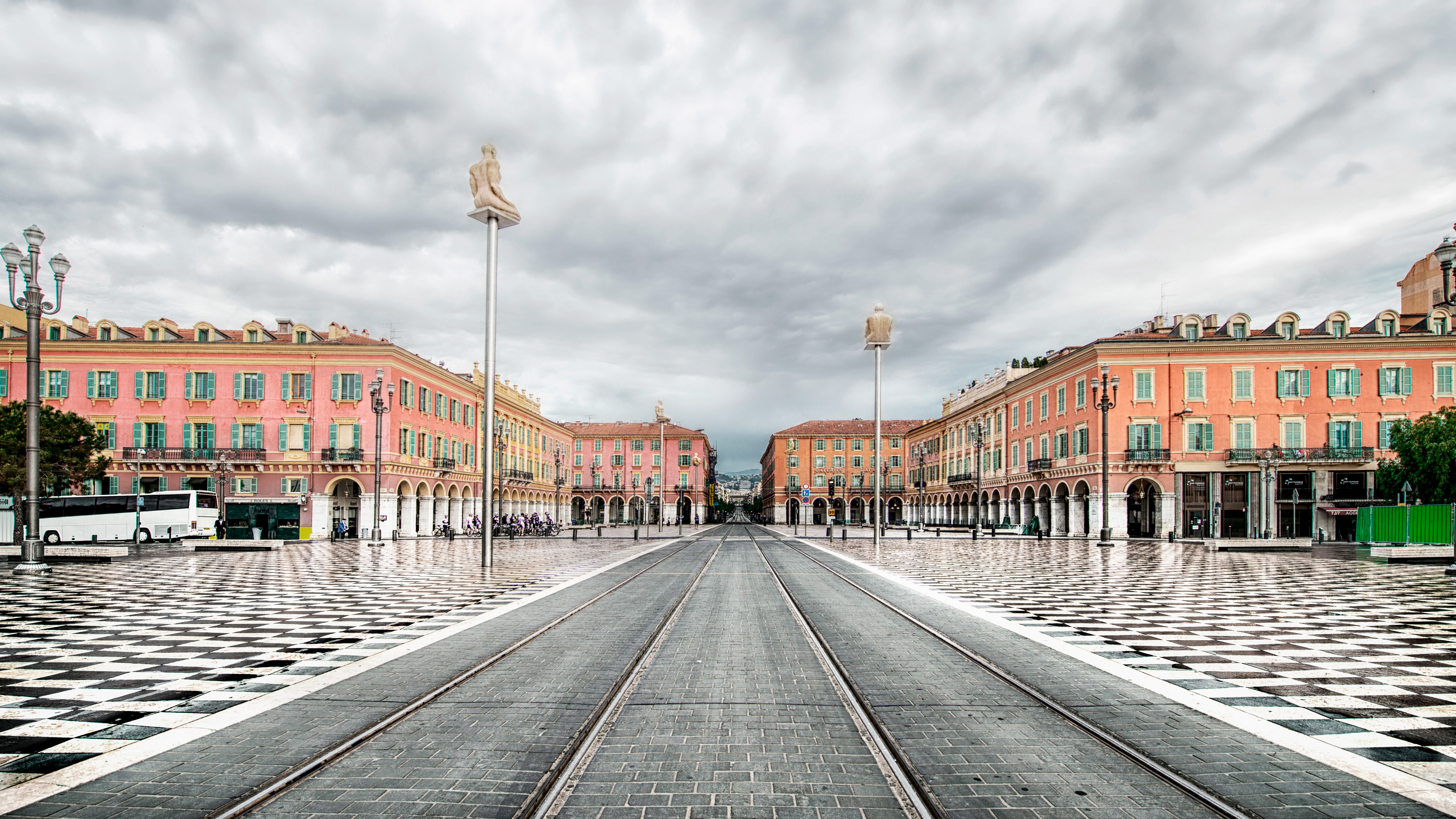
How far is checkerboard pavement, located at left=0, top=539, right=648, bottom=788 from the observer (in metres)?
6.10

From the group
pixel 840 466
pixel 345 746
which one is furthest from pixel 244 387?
pixel 840 466

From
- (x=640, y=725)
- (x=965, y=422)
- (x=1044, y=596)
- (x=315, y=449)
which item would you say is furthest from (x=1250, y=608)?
(x=965, y=422)

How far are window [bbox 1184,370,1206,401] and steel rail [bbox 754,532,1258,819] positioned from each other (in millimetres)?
46056

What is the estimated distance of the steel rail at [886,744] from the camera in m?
4.26

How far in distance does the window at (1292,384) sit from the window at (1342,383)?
1.25m

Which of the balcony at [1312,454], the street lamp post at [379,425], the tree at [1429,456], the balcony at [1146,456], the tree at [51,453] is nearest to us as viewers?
the street lamp post at [379,425]

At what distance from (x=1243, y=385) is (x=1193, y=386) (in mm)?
2971

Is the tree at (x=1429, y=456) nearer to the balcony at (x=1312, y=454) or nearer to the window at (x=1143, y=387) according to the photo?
the balcony at (x=1312, y=454)

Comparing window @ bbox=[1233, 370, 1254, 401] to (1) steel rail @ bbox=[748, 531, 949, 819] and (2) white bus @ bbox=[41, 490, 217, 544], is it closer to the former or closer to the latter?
(1) steel rail @ bbox=[748, 531, 949, 819]

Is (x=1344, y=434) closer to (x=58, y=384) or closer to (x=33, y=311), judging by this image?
(x=33, y=311)

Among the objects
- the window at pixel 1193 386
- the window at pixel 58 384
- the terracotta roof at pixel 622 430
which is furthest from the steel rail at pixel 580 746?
the terracotta roof at pixel 622 430

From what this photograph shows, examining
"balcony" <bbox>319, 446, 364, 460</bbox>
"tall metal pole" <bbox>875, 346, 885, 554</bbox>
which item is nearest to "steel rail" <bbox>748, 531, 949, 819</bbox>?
"tall metal pole" <bbox>875, 346, 885, 554</bbox>

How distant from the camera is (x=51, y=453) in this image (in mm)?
39531

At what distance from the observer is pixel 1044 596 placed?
15445 mm
